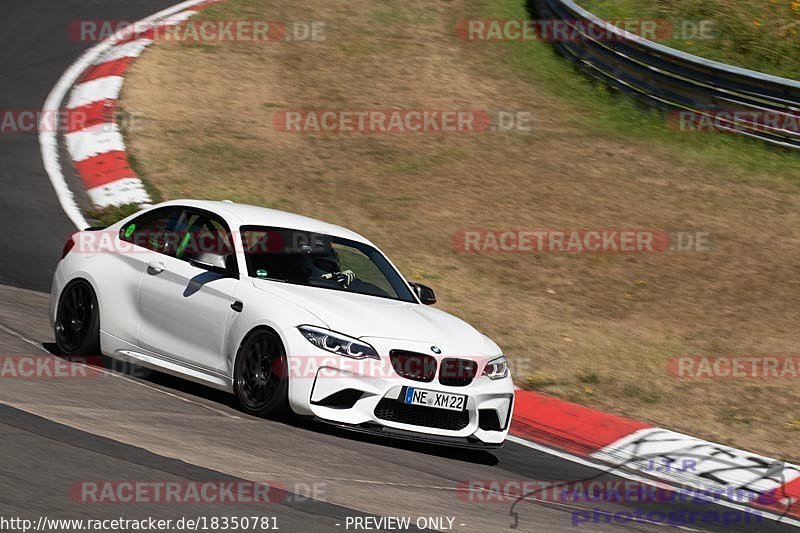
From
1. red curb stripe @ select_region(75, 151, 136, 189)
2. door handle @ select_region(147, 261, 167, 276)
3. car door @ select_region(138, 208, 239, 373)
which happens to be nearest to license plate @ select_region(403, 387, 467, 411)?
car door @ select_region(138, 208, 239, 373)

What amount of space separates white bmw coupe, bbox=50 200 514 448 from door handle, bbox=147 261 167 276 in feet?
0.04

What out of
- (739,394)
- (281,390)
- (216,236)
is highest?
(216,236)

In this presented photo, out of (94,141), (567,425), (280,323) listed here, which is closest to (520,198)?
(94,141)

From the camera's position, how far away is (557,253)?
13523mm

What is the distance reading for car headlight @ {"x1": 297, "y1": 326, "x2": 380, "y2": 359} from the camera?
7.64m

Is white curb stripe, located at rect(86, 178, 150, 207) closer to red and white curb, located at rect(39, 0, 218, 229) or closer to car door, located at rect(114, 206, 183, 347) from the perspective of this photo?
red and white curb, located at rect(39, 0, 218, 229)

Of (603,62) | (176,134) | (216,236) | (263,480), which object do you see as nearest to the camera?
(263,480)

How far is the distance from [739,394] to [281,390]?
452 cm

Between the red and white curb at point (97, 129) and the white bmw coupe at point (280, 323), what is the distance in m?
3.91

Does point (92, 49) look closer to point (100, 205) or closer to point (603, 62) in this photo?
point (100, 205)

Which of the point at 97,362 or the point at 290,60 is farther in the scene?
the point at 290,60

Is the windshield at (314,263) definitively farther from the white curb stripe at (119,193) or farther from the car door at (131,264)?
the white curb stripe at (119,193)

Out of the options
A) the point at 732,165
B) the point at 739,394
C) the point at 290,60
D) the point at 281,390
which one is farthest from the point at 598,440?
the point at 290,60

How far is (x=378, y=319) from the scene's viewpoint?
315 inches
